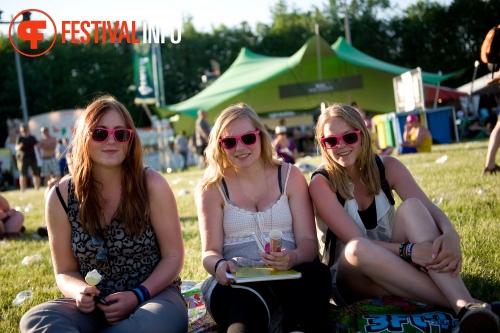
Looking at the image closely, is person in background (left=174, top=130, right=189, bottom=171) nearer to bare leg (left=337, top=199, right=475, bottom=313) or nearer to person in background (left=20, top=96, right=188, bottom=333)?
person in background (left=20, top=96, right=188, bottom=333)

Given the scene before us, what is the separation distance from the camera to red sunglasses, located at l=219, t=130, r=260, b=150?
322cm

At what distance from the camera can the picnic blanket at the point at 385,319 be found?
106 inches

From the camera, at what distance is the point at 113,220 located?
300 centimetres

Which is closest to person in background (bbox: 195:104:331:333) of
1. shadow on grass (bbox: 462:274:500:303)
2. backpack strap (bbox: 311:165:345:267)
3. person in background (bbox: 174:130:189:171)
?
backpack strap (bbox: 311:165:345:267)

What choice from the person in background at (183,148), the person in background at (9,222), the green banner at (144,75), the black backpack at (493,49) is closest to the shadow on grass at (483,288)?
the black backpack at (493,49)

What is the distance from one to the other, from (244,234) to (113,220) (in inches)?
27.4

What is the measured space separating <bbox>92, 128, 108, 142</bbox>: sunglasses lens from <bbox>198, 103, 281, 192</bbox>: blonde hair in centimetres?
59

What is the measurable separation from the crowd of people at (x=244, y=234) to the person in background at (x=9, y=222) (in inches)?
191

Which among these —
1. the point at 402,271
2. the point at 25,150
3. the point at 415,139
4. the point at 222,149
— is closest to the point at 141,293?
the point at 222,149

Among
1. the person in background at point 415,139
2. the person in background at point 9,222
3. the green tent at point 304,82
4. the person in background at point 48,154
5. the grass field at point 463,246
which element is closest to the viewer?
the grass field at point 463,246

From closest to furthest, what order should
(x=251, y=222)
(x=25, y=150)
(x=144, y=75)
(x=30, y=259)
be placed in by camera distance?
(x=251, y=222)
(x=30, y=259)
(x=25, y=150)
(x=144, y=75)

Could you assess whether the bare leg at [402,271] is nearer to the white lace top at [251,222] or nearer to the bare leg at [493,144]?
A: the white lace top at [251,222]

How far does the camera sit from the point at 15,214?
7.68 m

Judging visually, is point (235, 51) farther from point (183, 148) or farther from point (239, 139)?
point (239, 139)
